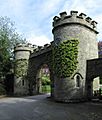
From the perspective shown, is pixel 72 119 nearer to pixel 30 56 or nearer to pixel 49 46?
pixel 49 46

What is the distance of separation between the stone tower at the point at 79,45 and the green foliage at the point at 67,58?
359 millimetres

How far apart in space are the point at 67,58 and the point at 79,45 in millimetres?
1677

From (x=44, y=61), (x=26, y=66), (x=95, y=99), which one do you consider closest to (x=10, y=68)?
(x=26, y=66)

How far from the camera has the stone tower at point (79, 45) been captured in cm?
1803

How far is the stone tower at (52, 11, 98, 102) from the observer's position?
18031 mm

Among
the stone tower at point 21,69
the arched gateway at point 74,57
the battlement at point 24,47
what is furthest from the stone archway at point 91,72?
the battlement at point 24,47

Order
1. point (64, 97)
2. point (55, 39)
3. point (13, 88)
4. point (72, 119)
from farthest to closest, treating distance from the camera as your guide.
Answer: point (13, 88) < point (55, 39) < point (64, 97) < point (72, 119)

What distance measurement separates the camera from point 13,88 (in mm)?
29484

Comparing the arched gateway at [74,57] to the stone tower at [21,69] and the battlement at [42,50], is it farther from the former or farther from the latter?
the stone tower at [21,69]

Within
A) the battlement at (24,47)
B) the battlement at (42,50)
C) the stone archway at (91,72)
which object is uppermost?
the battlement at (24,47)

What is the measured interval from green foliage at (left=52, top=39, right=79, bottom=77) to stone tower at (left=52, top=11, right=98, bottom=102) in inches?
14.1

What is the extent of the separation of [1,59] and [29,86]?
6.24 metres

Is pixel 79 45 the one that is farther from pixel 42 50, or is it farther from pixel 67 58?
pixel 42 50

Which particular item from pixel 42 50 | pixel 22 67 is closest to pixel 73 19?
pixel 42 50
